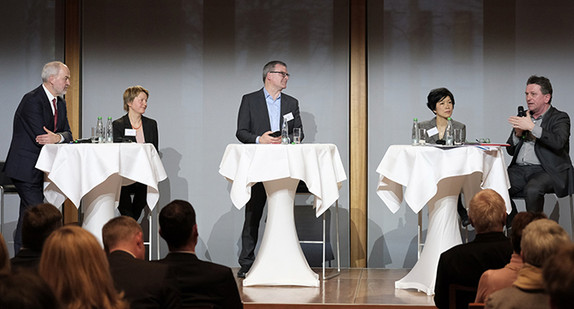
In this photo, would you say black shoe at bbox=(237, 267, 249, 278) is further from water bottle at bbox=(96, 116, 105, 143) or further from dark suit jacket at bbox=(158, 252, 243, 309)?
dark suit jacket at bbox=(158, 252, 243, 309)

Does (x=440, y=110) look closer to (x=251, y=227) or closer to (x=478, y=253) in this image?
(x=251, y=227)

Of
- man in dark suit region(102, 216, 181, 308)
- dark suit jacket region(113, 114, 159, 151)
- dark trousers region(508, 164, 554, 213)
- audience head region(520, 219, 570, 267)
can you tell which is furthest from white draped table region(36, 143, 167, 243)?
audience head region(520, 219, 570, 267)

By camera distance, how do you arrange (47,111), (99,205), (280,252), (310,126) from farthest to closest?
(310,126) → (47,111) → (99,205) → (280,252)

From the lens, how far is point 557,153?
5555 mm

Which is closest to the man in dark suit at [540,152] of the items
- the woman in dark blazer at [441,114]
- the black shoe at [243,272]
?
the woman in dark blazer at [441,114]

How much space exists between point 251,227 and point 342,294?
97cm

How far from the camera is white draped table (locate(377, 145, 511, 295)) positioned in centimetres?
470

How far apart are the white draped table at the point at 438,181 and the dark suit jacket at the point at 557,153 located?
838mm

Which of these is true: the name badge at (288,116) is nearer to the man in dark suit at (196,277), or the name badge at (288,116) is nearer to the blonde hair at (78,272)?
the man in dark suit at (196,277)

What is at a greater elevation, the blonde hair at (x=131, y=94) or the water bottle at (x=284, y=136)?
the blonde hair at (x=131, y=94)

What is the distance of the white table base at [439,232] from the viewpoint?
15.8ft

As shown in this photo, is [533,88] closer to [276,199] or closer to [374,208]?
[374,208]

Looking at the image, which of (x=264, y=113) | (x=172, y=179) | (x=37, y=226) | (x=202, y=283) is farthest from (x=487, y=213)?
(x=172, y=179)

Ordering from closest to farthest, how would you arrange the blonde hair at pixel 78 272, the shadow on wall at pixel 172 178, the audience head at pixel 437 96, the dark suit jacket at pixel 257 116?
the blonde hair at pixel 78 272 → the dark suit jacket at pixel 257 116 → the audience head at pixel 437 96 → the shadow on wall at pixel 172 178
